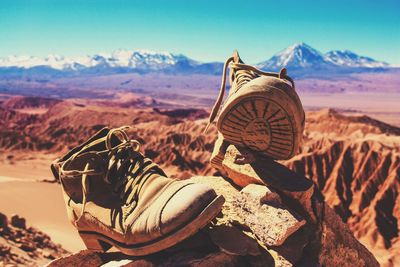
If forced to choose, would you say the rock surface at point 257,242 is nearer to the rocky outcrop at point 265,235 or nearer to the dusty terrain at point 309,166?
the rocky outcrop at point 265,235

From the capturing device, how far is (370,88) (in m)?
109

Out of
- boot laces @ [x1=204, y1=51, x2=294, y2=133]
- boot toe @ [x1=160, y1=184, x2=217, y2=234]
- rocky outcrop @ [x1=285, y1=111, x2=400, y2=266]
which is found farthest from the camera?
rocky outcrop @ [x1=285, y1=111, x2=400, y2=266]

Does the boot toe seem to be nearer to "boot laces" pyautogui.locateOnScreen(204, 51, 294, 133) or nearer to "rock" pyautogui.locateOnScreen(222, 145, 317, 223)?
"rock" pyautogui.locateOnScreen(222, 145, 317, 223)

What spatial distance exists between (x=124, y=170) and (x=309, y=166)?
14137mm

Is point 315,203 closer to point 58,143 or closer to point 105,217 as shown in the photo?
point 105,217

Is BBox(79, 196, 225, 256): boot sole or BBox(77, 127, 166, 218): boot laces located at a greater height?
BBox(77, 127, 166, 218): boot laces

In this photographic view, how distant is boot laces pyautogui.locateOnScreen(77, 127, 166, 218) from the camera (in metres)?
2.05

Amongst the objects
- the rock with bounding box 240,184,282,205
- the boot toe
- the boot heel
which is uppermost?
the boot toe

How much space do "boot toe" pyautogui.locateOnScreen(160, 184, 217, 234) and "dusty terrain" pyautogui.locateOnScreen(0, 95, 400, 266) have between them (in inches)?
57.9

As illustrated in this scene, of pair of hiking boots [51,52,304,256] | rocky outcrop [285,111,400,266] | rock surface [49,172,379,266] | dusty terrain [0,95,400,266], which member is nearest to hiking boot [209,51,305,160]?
pair of hiking boots [51,52,304,256]

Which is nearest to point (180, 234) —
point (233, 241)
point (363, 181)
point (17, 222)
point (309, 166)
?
point (233, 241)

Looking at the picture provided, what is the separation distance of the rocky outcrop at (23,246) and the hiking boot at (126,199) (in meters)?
3.38

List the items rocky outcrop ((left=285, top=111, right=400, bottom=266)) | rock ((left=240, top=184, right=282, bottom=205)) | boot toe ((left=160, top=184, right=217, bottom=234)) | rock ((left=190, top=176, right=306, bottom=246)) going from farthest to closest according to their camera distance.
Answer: rocky outcrop ((left=285, top=111, right=400, bottom=266)) < rock ((left=240, top=184, right=282, bottom=205)) < rock ((left=190, top=176, right=306, bottom=246)) < boot toe ((left=160, top=184, right=217, bottom=234))

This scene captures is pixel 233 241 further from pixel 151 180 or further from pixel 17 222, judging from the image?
pixel 17 222
